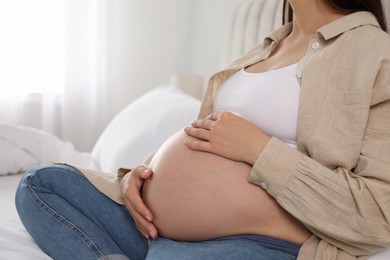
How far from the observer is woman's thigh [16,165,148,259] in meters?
0.96

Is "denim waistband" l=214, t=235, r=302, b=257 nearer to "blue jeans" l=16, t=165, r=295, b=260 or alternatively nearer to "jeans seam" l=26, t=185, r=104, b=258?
"blue jeans" l=16, t=165, r=295, b=260

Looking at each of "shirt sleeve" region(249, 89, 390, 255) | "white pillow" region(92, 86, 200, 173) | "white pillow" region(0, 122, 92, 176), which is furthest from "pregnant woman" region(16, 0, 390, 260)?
"white pillow" region(0, 122, 92, 176)

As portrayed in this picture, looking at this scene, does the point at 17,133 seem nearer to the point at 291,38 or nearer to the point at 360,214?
the point at 291,38

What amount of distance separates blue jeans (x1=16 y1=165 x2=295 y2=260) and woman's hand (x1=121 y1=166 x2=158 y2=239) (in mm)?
26

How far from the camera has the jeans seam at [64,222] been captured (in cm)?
93

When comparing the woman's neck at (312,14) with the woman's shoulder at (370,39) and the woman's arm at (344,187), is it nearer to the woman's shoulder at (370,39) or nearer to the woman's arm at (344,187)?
the woman's shoulder at (370,39)

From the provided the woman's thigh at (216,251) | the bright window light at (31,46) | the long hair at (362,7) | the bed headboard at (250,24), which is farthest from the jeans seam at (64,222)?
the bright window light at (31,46)

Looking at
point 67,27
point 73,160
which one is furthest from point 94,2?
point 73,160

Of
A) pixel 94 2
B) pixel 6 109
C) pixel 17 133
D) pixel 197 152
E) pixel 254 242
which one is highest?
pixel 94 2

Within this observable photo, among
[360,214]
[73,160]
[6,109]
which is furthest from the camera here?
[6,109]

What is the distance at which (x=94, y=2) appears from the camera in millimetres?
2754

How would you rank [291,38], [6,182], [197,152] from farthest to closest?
[6,182] < [291,38] < [197,152]

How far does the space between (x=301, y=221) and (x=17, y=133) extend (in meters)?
1.18

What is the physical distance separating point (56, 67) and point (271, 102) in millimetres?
1957
